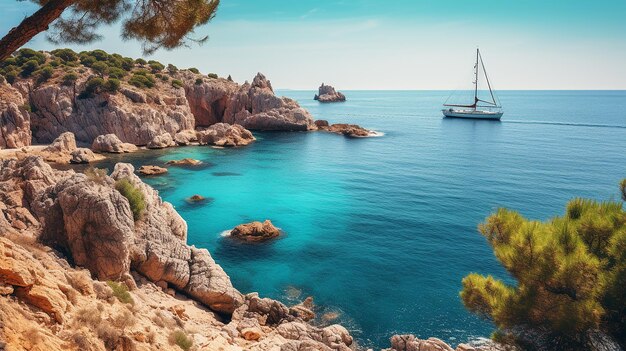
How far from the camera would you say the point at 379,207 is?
40750mm

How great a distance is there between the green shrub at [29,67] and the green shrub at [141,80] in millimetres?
16420

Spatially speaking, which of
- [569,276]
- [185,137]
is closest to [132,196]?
[569,276]

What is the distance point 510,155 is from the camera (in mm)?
67938

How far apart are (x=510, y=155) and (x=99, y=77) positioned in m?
78.1

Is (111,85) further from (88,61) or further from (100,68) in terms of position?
(88,61)

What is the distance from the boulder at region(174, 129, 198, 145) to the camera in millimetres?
75125

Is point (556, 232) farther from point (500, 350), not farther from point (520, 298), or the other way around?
point (500, 350)

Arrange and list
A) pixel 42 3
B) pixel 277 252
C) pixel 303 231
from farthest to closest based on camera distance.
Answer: pixel 303 231, pixel 277 252, pixel 42 3

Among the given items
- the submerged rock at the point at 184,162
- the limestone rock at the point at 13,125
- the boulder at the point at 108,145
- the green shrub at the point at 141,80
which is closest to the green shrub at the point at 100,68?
the green shrub at the point at 141,80

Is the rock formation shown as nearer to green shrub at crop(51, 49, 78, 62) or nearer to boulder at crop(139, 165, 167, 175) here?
boulder at crop(139, 165, 167, 175)

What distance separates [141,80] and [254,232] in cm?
6422

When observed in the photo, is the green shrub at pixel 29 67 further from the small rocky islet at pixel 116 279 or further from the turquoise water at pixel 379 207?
the small rocky islet at pixel 116 279

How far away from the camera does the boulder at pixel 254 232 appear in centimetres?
3250

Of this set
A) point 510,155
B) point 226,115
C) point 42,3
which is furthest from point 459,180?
point 226,115
